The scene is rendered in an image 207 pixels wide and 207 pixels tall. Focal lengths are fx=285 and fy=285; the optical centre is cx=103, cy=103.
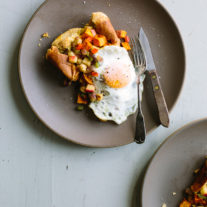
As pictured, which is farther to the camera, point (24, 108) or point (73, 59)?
point (24, 108)

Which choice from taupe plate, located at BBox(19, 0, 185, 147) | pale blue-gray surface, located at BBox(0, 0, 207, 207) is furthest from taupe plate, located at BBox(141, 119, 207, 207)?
taupe plate, located at BBox(19, 0, 185, 147)

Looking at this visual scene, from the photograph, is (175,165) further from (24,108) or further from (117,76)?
(24,108)

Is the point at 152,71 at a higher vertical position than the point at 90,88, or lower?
higher

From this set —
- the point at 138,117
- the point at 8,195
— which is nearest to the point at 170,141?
the point at 138,117

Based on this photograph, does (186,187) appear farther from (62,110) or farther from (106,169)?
(62,110)

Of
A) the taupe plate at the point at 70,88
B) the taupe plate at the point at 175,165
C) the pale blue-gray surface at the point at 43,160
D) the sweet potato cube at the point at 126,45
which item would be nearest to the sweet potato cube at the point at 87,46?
the taupe plate at the point at 70,88

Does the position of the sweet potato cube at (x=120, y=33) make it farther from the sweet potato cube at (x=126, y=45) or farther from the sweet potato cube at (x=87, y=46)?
the sweet potato cube at (x=87, y=46)

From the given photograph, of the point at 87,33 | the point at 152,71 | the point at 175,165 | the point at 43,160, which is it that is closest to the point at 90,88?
the point at 87,33
